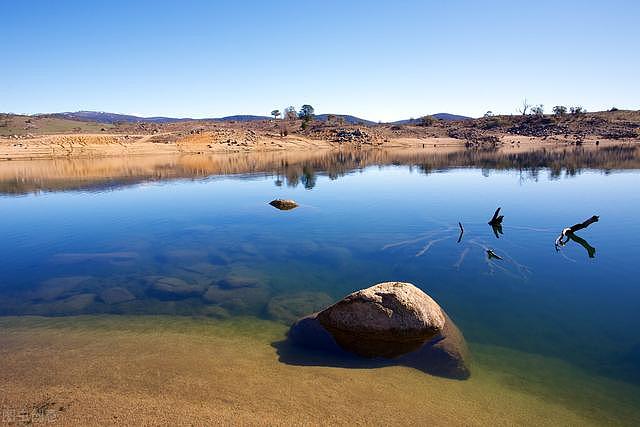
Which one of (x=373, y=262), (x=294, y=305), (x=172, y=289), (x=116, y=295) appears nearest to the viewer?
(x=294, y=305)

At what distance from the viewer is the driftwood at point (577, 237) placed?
14.6 m

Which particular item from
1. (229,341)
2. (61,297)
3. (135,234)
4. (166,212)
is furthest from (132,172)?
(229,341)

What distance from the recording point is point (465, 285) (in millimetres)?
11688

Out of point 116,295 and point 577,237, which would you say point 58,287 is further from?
point 577,237

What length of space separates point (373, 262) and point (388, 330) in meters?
5.46

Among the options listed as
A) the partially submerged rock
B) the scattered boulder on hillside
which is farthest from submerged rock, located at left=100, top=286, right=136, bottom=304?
the scattered boulder on hillside

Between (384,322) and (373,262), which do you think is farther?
(373,262)

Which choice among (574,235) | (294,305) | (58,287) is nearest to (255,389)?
(294,305)

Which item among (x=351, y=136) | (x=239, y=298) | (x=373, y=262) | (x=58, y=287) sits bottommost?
(x=58, y=287)

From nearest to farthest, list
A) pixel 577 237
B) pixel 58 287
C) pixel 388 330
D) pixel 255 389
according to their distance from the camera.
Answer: pixel 255 389 < pixel 388 330 < pixel 58 287 < pixel 577 237

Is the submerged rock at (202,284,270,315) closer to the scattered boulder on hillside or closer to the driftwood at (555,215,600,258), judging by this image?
the driftwood at (555,215,600,258)

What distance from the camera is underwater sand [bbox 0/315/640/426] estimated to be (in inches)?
227

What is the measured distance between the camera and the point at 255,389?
6.45m

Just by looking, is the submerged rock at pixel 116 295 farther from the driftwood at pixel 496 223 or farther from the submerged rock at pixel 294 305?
the driftwood at pixel 496 223
